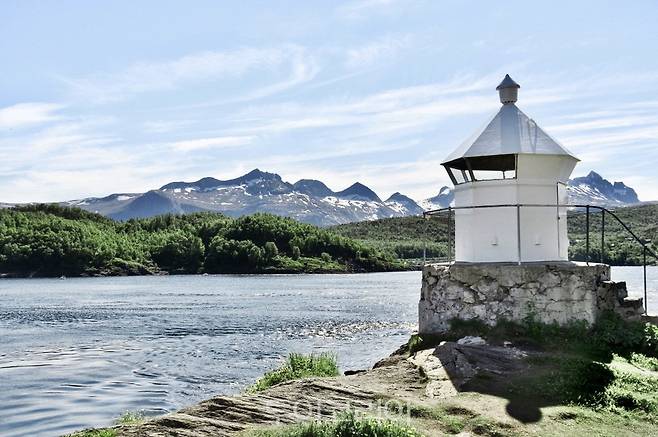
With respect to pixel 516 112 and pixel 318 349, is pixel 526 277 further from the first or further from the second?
pixel 318 349

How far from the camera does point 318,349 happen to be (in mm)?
31172

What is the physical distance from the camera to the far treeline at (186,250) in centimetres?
13850

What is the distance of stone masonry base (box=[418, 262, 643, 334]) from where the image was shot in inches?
623

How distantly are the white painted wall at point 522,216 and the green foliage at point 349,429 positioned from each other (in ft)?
24.9

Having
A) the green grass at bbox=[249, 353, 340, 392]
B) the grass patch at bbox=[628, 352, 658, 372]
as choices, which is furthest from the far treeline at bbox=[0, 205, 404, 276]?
the grass patch at bbox=[628, 352, 658, 372]

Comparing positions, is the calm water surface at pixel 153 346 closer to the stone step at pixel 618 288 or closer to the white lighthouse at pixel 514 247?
the white lighthouse at pixel 514 247

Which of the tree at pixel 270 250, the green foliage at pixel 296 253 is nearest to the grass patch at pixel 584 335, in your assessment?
the tree at pixel 270 250

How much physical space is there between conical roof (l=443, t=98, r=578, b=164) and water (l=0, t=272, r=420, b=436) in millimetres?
10596

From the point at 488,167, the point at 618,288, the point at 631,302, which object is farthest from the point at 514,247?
the point at 631,302

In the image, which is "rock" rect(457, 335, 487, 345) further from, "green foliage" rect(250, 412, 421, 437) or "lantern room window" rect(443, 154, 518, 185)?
"green foliage" rect(250, 412, 421, 437)

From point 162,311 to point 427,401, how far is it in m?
43.2

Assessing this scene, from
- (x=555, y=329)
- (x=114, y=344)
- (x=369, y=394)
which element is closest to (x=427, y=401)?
(x=369, y=394)

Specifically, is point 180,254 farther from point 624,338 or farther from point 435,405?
point 435,405

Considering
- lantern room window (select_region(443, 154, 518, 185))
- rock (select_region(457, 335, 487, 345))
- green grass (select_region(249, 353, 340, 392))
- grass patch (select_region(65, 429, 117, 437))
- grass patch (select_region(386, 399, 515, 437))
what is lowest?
grass patch (select_region(65, 429, 117, 437))
